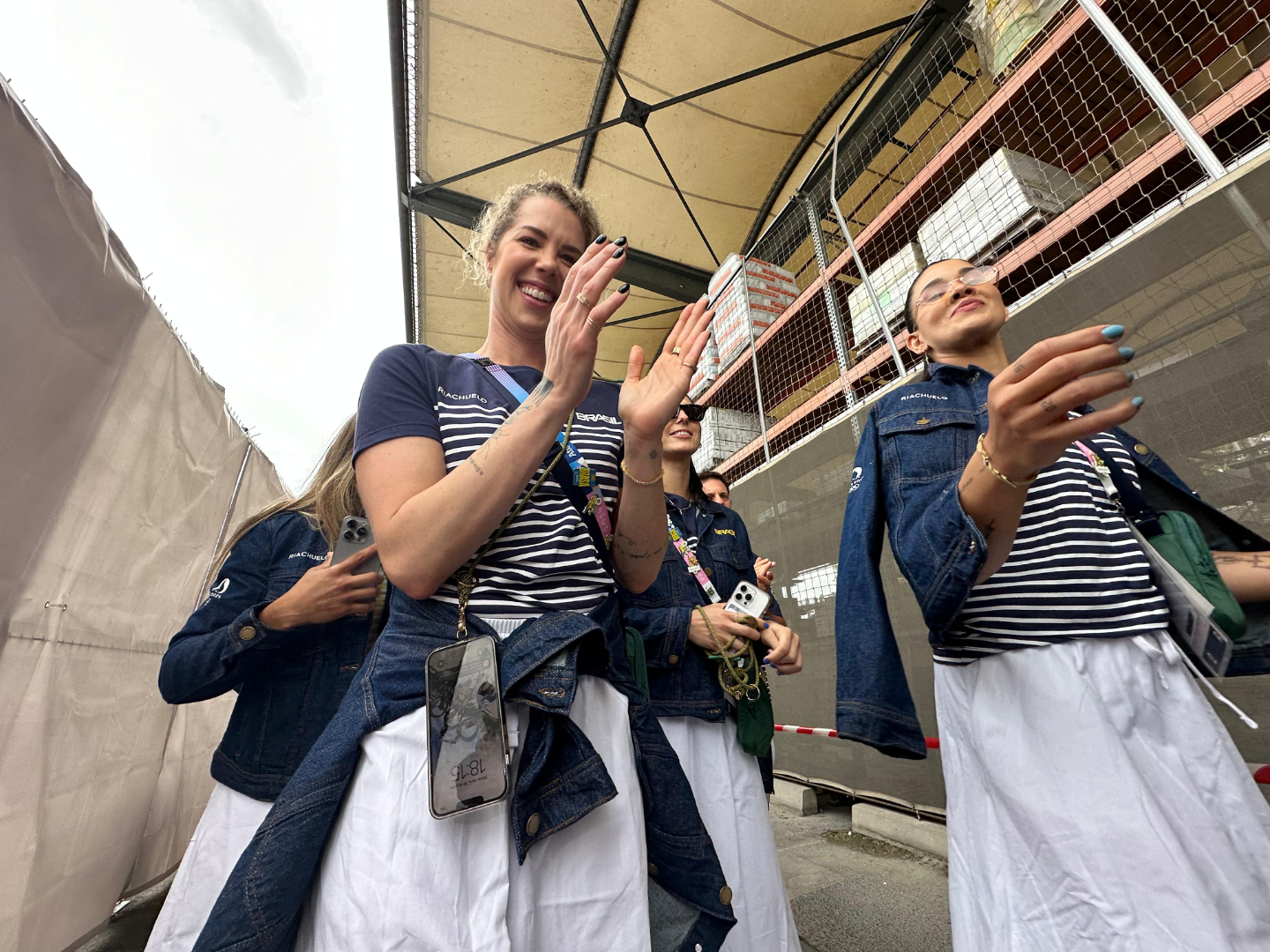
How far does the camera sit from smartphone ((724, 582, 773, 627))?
1.70 meters

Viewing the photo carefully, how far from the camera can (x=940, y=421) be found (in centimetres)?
121

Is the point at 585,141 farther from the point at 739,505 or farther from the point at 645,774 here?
the point at 645,774

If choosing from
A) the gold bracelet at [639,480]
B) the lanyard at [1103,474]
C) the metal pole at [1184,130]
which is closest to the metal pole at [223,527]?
the gold bracelet at [639,480]

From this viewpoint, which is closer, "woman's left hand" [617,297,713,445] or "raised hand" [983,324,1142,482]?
"raised hand" [983,324,1142,482]

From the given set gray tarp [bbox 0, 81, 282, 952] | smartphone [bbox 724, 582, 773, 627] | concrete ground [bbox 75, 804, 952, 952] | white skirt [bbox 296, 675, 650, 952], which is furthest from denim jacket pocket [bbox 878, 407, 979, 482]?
gray tarp [bbox 0, 81, 282, 952]

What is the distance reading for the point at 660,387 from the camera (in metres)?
0.84

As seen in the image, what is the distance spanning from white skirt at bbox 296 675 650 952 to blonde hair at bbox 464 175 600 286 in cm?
90

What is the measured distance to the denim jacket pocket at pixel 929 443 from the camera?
1.17 meters

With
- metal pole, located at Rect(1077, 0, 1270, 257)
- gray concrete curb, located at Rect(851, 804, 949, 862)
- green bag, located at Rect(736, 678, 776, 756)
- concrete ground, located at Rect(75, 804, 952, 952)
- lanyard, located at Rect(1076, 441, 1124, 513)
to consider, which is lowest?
concrete ground, located at Rect(75, 804, 952, 952)

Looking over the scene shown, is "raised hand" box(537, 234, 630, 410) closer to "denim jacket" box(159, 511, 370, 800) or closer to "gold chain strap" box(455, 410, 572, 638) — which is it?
"gold chain strap" box(455, 410, 572, 638)

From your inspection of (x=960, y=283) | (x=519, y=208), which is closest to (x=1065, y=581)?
(x=960, y=283)

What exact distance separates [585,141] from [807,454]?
Answer: 4191 mm

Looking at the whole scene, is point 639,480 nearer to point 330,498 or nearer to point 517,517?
point 517,517

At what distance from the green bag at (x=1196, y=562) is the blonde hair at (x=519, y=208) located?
128cm
